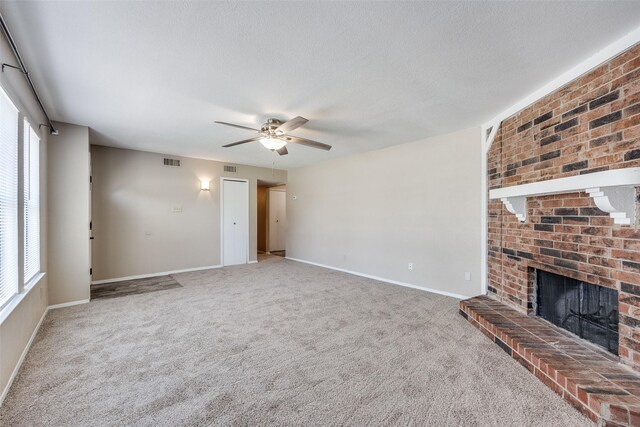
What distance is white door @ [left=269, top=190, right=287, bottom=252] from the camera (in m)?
8.75

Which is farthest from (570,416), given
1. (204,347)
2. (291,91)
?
(291,91)

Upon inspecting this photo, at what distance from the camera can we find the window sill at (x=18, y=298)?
2.01 metres

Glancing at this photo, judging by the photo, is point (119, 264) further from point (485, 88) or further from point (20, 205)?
point (485, 88)

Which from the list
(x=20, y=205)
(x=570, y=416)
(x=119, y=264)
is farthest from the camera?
(x=119, y=264)

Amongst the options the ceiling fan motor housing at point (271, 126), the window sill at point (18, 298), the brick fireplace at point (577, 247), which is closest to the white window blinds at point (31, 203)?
the window sill at point (18, 298)

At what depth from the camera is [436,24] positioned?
181 centimetres

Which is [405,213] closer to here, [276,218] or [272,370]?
[272,370]

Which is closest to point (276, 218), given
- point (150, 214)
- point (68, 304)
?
point (150, 214)

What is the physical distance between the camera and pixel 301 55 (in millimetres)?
2156

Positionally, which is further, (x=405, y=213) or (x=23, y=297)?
(x=405, y=213)

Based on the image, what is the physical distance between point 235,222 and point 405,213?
405 cm

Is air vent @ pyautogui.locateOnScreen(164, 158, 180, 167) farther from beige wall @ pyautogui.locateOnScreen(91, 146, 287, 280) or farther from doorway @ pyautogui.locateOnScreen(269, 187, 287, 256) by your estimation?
doorway @ pyautogui.locateOnScreen(269, 187, 287, 256)

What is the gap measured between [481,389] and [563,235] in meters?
1.58

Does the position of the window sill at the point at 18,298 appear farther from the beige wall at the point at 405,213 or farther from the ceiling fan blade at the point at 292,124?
the beige wall at the point at 405,213
